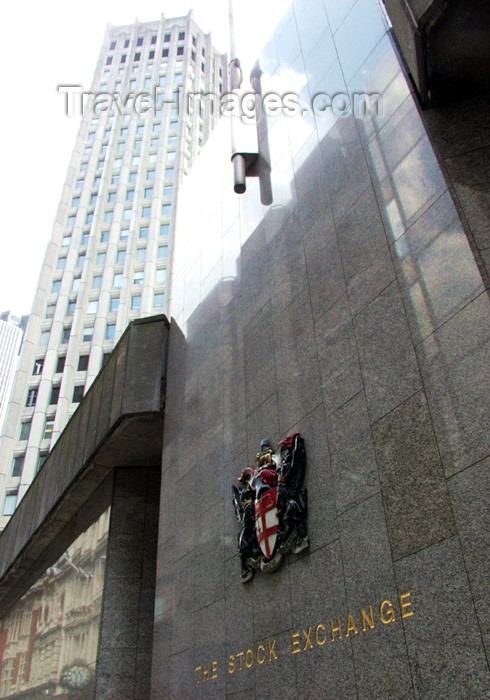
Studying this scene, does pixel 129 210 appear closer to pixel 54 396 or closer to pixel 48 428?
pixel 54 396

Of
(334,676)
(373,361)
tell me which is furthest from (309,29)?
(334,676)

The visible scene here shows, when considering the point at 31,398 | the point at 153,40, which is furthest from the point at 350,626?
the point at 153,40

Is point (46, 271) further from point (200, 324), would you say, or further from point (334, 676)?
point (334, 676)

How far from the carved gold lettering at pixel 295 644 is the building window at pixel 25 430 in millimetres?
45136

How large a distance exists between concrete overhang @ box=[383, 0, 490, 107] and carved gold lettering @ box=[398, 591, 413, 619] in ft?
22.1

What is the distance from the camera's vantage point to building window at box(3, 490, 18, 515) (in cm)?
4478

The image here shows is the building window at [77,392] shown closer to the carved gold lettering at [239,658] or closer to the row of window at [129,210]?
the row of window at [129,210]

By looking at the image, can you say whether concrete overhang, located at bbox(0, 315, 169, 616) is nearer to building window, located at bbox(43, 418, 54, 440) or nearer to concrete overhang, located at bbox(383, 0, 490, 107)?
concrete overhang, located at bbox(383, 0, 490, 107)

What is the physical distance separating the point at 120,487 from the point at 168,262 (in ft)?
138

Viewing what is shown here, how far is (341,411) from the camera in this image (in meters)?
8.96

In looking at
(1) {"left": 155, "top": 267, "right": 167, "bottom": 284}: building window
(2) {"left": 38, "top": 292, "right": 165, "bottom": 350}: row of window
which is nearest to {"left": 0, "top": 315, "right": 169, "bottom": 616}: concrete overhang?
(2) {"left": 38, "top": 292, "right": 165, "bottom": 350}: row of window

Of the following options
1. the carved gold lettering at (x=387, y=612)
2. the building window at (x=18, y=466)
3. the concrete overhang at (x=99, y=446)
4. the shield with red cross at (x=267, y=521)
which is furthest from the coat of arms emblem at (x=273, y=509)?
the building window at (x=18, y=466)

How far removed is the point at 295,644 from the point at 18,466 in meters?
44.3

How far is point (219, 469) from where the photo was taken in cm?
1226
